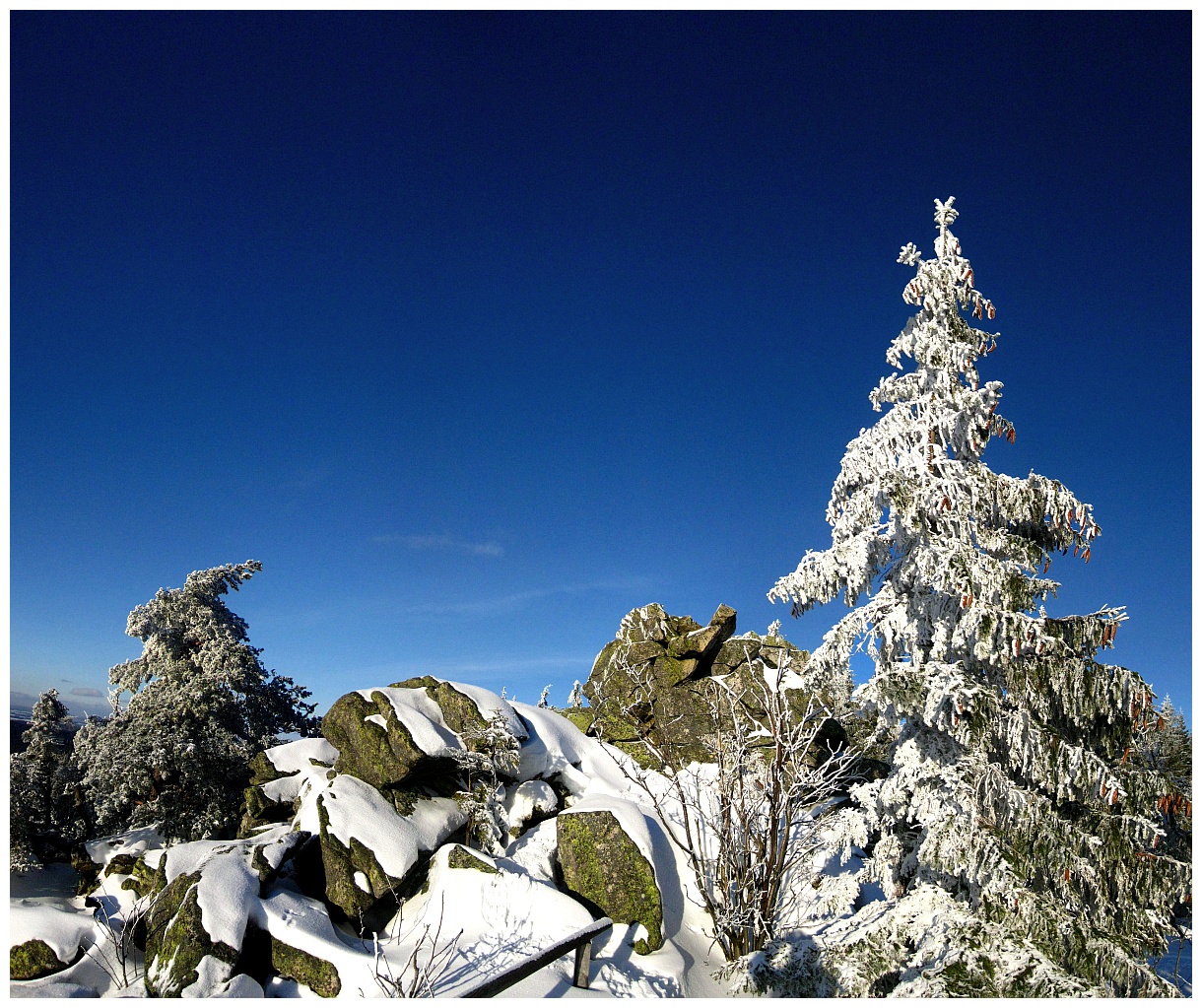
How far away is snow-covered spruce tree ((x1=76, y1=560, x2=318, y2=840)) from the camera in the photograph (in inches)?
551

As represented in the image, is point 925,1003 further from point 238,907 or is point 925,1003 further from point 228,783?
point 228,783

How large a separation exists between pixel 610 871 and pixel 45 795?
12.3 m

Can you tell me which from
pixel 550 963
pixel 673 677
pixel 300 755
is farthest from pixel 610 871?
pixel 673 677

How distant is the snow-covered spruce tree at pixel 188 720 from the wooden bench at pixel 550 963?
9089 mm

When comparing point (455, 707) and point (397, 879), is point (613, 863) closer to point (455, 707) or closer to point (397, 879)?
point (397, 879)

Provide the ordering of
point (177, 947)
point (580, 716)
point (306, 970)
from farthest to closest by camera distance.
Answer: point (580, 716)
point (306, 970)
point (177, 947)

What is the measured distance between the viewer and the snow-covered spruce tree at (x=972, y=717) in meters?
7.36

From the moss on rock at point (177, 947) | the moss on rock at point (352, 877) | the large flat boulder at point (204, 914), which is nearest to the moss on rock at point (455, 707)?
the moss on rock at point (352, 877)

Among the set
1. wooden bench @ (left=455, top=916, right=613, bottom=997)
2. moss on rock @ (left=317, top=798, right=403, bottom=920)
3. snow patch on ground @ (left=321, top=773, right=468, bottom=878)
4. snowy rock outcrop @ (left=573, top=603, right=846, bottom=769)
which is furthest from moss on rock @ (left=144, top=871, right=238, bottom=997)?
snowy rock outcrop @ (left=573, top=603, right=846, bottom=769)

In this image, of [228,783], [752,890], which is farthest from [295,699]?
[752,890]

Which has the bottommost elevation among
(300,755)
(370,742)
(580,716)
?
(300,755)

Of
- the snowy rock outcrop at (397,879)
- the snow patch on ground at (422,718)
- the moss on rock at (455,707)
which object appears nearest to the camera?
the snowy rock outcrop at (397,879)

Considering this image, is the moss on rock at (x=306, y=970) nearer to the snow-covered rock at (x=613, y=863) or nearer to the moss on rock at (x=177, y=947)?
the moss on rock at (x=177, y=947)

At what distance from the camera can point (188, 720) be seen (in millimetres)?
15086
